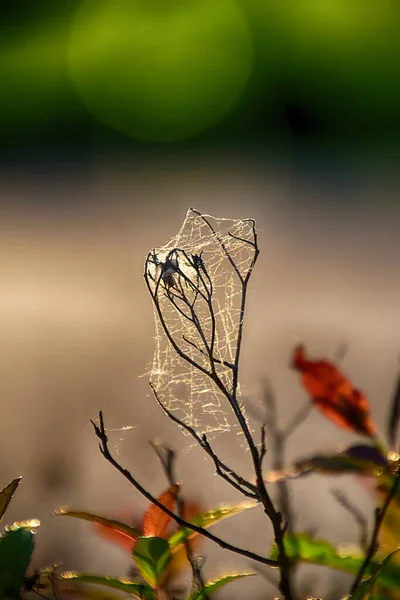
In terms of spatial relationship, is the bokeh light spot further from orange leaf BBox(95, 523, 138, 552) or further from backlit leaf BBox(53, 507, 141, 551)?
backlit leaf BBox(53, 507, 141, 551)

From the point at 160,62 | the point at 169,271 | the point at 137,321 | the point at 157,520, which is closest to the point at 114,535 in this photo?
the point at 157,520

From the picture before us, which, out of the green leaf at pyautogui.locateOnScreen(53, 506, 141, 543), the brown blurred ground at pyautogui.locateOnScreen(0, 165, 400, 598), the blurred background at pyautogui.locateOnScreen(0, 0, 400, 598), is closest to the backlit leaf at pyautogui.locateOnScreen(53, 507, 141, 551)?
the green leaf at pyautogui.locateOnScreen(53, 506, 141, 543)

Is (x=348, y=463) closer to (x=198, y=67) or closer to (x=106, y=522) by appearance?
(x=106, y=522)

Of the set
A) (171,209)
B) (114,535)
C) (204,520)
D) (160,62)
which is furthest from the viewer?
(160,62)

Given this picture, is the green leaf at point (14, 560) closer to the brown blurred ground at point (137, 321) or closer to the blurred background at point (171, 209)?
the blurred background at point (171, 209)

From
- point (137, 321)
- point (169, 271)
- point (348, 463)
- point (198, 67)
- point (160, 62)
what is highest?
point (160, 62)

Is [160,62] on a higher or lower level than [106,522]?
higher

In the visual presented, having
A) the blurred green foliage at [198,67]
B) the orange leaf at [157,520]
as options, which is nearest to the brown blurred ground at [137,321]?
the orange leaf at [157,520]
